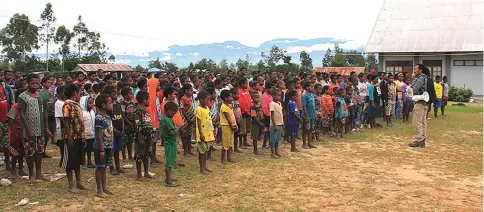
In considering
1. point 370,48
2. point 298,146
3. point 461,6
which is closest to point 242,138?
point 298,146

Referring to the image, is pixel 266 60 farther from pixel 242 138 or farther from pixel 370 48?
pixel 242 138

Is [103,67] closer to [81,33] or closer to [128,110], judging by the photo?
[81,33]

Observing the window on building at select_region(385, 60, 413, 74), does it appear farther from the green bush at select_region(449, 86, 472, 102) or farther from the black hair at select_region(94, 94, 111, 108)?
the black hair at select_region(94, 94, 111, 108)

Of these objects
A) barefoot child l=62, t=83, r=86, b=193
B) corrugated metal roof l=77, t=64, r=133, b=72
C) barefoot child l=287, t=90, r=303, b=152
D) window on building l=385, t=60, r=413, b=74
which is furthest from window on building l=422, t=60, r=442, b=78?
corrugated metal roof l=77, t=64, r=133, b=72

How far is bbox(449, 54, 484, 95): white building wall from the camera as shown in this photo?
24.1 metres

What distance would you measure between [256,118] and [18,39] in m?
35.8

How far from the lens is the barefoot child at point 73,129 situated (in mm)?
5188

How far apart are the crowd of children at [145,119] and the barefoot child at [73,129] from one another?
1 cm

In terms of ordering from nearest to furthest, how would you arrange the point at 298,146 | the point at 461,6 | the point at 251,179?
the point at 251,179, the point at 298,146, the point at 461,6

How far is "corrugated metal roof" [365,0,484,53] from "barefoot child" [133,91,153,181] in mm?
22978

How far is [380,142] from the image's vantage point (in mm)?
9492

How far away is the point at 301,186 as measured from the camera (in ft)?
19.0

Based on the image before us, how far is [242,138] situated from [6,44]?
35.6 m

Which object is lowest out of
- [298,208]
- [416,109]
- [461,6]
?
[298,208]
